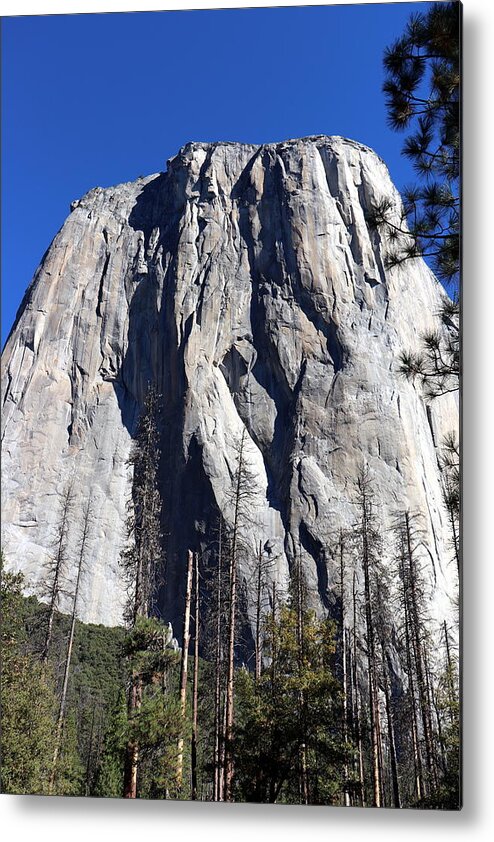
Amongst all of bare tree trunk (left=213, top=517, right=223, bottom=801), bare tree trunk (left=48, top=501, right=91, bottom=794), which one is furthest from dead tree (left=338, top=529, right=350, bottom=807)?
bare tree trunk (left=48, top=501, right=91, bottom=794)

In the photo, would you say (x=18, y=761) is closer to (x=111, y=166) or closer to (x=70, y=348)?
(x=111, y=166)

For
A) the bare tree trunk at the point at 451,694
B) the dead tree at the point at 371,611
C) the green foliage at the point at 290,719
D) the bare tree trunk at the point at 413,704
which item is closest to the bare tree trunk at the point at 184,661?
the green foliage at the point at 290,719

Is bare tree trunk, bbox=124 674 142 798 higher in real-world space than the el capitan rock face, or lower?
lower

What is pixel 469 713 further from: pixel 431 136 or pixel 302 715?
pixel 431 136

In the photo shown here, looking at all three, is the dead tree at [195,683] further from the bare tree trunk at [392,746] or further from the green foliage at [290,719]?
the bare tree trunk at [392,746]

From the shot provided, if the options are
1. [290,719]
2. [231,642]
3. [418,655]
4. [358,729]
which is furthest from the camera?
[231,642]

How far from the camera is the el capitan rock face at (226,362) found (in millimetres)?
8766

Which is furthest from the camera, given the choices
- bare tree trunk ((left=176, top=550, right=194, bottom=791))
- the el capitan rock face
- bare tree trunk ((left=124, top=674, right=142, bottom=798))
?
the el capitan rock face

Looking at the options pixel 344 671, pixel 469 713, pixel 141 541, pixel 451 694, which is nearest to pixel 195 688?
pixel 344 671

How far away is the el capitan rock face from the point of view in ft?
28.8

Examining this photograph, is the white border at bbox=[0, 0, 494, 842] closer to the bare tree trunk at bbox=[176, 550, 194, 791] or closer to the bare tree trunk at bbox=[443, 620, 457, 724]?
the bare tree trunk at bbox=[443, 620, 457, 724]

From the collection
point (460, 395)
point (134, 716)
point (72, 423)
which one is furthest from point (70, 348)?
point (460, 395)

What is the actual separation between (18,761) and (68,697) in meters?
1.80

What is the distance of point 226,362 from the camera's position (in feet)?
49.7
